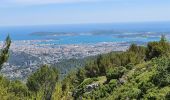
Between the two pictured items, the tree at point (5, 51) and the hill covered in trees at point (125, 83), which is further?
the tree at point (5, 51)

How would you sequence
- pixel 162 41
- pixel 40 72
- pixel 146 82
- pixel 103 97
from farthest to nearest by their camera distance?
pixel 40 72 → pixel 162 41 → pixel 103 97 → pixel 146 82

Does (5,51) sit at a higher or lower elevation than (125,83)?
higher

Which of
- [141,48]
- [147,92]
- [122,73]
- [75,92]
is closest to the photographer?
[147,92]

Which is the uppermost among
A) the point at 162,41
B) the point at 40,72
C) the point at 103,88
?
the point at 162,41

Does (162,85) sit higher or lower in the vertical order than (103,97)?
higher

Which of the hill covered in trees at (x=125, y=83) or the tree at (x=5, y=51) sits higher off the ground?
the tree at (x=5, y=51)

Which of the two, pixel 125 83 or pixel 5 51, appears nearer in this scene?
pixel 5 51

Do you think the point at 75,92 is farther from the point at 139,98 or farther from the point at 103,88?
the point at 139,98

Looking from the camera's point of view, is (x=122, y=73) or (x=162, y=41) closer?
(x=122, y=73)

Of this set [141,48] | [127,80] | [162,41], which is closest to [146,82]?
[127,80]

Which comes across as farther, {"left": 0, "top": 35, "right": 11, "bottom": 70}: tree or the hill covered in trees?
{"left": 0, "top": 35, "right": 11, "bottom": 70}: tree

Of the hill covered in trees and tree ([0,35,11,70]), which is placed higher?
tree ([0,35,11,70])
